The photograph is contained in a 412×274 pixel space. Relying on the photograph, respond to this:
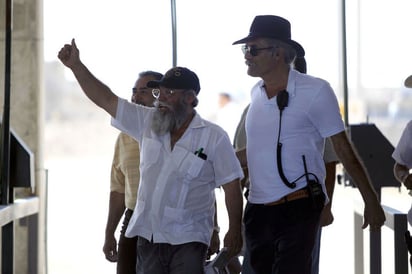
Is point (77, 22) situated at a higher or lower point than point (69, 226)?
higher

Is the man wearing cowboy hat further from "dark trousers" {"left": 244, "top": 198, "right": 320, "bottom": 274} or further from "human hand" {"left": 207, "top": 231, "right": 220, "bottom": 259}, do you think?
"human hand" {"left": 207, "top": 231, "right": 220, "bottom": 259}

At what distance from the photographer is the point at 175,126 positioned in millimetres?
3578

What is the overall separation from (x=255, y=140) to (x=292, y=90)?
0.24 meters

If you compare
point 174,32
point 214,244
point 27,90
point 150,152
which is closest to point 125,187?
point 214,244

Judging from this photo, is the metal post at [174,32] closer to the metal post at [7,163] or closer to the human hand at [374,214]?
the metal post at [7,163]

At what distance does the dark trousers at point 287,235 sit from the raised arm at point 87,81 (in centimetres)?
68

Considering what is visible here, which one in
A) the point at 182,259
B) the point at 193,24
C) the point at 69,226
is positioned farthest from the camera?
the point at 69,226

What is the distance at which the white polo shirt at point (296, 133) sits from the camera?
3422 mm

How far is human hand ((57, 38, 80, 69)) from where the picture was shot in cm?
340

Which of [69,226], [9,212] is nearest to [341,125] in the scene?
[9,212]

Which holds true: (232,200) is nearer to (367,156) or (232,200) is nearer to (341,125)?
(341,125)

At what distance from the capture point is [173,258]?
3.47m

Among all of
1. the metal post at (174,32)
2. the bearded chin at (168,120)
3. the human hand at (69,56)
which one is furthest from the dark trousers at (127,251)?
the metal post at (174,32)

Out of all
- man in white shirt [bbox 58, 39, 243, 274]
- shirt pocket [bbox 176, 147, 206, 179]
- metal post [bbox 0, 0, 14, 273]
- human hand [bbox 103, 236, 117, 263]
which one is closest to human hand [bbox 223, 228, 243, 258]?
man in white shirt [bbox 58, 39, 243, 274]
